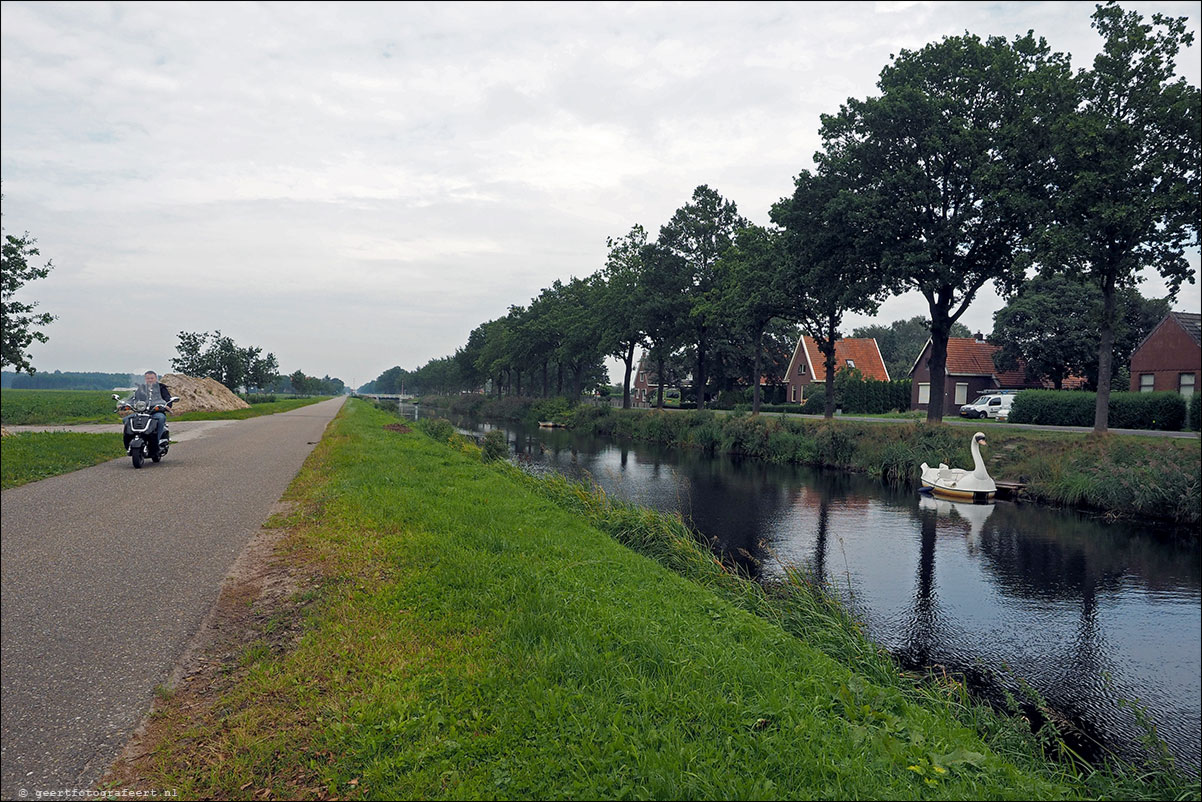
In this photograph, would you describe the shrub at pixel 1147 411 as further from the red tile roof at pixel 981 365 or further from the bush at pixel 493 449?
the bush at pixel 493 449

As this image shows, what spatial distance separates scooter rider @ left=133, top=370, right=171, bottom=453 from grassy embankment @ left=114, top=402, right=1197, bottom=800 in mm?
1979

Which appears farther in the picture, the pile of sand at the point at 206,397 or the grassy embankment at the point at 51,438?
the pile of sand at the point at 206,397

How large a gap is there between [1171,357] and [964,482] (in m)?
20.1

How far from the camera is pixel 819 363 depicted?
59.6m

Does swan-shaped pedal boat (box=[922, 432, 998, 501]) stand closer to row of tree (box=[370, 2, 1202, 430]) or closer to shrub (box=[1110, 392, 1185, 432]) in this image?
row of tree (box=[370, 2, 1202, 430])

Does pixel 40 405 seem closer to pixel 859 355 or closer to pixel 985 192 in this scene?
pixel 985 192

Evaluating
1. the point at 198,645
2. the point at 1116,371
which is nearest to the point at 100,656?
the point at 198,645

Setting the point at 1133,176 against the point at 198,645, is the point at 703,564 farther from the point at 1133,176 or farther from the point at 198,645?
the point at 1133,176

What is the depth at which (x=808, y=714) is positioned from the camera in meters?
4.04

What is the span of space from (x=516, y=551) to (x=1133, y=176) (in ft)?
69.3

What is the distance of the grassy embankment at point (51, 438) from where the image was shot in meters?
3.47

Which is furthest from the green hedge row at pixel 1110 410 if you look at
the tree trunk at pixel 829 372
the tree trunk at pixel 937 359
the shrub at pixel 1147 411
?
the tree trunk at pixel 829 372

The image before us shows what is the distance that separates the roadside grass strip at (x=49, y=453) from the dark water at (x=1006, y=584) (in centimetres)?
810

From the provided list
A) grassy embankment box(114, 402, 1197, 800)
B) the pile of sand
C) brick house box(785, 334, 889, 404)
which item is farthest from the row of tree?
the pile of sand
